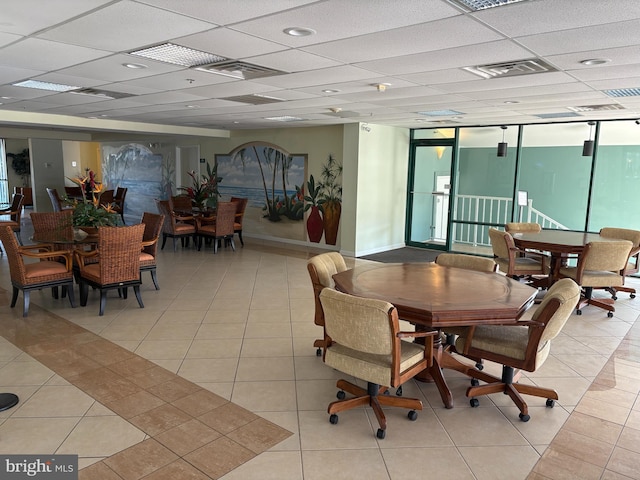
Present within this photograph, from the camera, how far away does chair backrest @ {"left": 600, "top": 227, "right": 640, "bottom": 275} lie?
5.78 meters

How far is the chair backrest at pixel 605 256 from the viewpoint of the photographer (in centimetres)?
530

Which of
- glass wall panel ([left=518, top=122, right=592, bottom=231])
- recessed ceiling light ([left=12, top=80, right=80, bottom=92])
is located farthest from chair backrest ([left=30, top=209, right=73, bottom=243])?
glass wall panel ([left=518, top=122, right=592, bottom=231])

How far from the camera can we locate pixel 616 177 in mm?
7770

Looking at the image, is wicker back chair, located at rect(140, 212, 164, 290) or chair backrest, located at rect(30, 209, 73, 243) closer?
chair backrest, located at rect(30, 209, 73, 243)

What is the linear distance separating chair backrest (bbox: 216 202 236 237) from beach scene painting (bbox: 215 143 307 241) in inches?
66.3

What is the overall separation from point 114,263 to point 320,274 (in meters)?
2.59

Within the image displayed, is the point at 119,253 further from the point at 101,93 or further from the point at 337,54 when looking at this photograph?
the point at 337,54

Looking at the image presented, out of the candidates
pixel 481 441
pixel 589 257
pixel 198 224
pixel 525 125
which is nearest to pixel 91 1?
pixel 481 441

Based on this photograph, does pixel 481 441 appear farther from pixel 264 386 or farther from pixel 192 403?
pixel 192 403

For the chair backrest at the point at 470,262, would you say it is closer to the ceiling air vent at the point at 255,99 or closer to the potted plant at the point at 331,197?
the ceiling air vent at the point at 255,99

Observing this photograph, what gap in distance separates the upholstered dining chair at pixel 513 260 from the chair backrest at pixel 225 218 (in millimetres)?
4914

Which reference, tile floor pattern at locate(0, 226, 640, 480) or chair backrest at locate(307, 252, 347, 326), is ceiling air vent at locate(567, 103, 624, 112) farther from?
chair backrest at locate(307, 252, 347, 326)

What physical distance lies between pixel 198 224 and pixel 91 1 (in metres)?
6.91

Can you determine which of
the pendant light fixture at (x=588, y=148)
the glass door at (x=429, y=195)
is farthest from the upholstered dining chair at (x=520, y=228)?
the glass door at (x=429, y=195)
